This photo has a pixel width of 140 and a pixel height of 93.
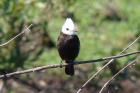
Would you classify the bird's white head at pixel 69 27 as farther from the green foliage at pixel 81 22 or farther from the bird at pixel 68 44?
the green foliage at pixel 81 22

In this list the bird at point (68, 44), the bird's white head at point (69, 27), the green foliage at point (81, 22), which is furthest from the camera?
the green foliage at point (81, 22)

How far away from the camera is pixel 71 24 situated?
4789mm

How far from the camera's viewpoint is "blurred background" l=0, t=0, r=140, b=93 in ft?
23.2

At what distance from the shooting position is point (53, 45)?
8703 millimetres

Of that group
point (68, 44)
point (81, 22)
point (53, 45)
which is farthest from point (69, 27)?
point (81, 22)

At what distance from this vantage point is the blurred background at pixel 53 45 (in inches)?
278

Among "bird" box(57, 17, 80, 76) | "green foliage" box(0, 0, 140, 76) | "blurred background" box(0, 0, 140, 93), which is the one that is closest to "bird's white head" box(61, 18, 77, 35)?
"bird" box(57, 17, 80, 76)

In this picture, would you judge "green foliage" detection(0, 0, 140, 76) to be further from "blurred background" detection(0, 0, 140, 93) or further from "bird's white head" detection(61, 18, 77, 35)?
"bird's white head" detection(61, 18, 77, 35)

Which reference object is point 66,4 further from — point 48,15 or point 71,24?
point 71,24

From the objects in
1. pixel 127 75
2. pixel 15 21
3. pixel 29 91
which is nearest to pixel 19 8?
pixel 15 21

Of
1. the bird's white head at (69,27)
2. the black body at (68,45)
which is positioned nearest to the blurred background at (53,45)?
the black body at (68,45)

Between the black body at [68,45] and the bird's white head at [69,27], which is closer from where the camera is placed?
the bird's white head at [69,27]

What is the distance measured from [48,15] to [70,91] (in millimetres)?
1047

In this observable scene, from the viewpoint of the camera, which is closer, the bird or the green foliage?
the bird
